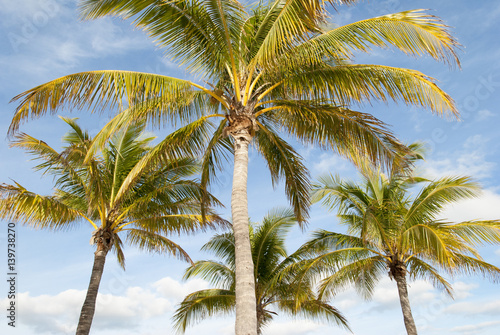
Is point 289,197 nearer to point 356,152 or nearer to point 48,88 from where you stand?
point 356,152

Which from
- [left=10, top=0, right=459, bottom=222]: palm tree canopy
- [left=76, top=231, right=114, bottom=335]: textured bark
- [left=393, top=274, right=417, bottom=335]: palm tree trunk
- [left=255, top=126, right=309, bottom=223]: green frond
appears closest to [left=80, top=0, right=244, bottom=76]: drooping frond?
[left=10, top=0, right=459, bottom=222]: palm tree canopy

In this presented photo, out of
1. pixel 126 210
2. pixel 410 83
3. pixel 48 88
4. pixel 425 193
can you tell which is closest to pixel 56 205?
pixel 126 210

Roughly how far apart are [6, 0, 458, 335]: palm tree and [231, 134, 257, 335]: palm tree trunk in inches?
0.7

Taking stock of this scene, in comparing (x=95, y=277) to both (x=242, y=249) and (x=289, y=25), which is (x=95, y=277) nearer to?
(x=242, y=249)

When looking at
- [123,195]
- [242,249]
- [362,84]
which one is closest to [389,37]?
[362,84]

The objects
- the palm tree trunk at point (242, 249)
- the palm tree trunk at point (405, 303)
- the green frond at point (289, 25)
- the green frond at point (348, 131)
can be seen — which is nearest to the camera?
the palm tree trunk at point (242, 249)

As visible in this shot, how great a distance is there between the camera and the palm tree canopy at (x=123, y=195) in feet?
35.7

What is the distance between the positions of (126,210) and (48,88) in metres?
5.16

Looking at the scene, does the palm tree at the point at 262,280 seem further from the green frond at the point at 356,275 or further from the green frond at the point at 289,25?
the green frond at the point at 289,25

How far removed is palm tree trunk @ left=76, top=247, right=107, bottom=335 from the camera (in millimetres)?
9935

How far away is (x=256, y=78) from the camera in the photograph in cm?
764

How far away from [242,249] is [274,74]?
3469 mm

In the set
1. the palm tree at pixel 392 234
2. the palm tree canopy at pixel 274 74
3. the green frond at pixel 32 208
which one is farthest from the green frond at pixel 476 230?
the green frond at pixel 32 208

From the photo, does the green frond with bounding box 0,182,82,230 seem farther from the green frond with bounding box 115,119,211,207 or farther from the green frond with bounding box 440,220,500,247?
the green frond with bounding box 440,220,500,247
